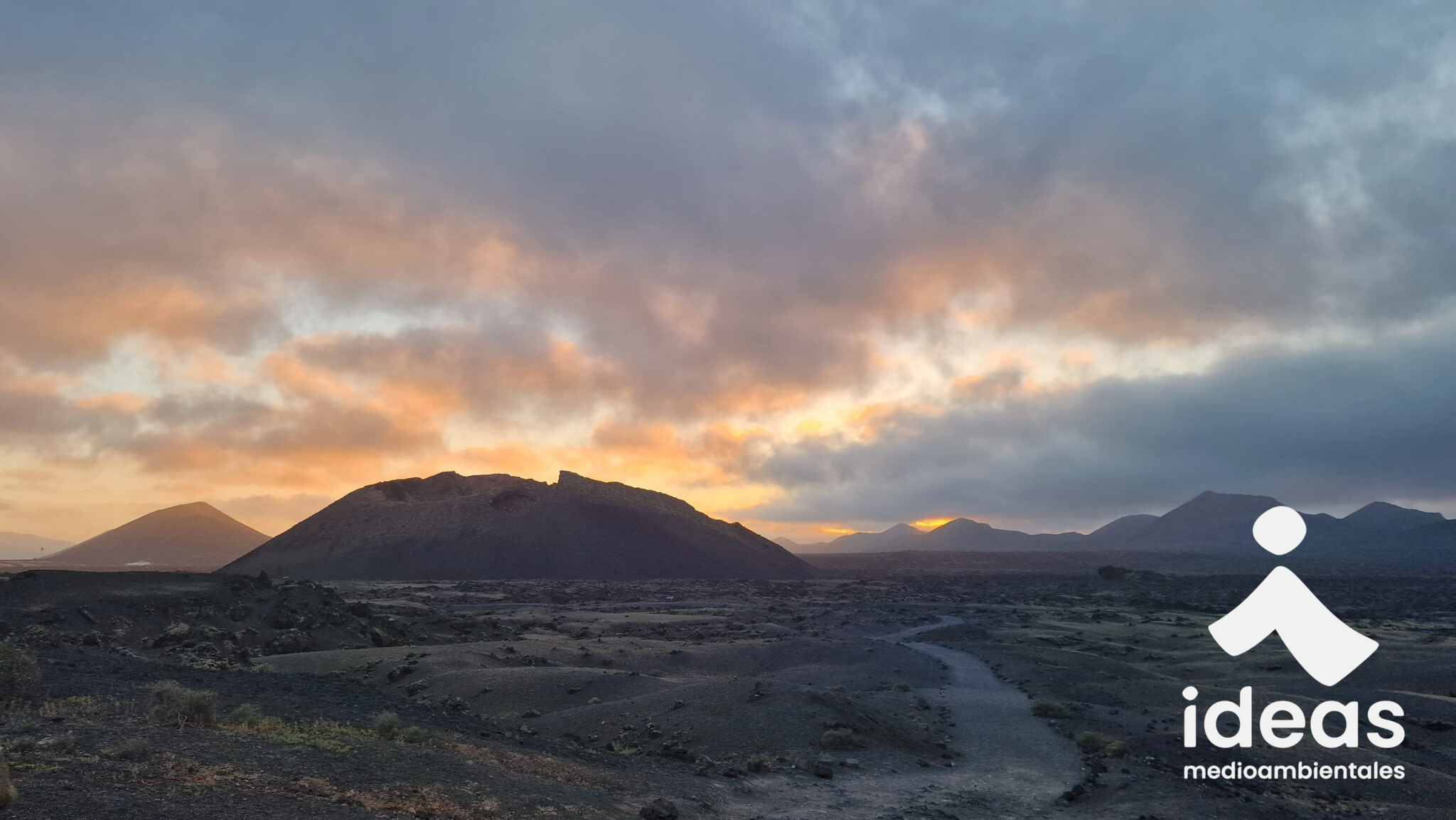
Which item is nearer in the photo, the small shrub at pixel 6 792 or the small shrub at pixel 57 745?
the small shrub at pixel 6 792

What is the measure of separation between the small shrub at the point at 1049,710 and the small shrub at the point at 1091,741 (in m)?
3.17

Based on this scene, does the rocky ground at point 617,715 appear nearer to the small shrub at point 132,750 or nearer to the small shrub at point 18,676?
the small shrub at point 132,750

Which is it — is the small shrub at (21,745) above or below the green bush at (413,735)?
above

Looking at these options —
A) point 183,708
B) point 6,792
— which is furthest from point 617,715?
point 6,792

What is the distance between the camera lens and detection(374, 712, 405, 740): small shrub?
15.0 metres

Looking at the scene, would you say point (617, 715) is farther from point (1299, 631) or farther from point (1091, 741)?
point (1299, 631)

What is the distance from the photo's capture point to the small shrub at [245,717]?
14227 millimetres

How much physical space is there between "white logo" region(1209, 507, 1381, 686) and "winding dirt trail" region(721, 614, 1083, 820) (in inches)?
316

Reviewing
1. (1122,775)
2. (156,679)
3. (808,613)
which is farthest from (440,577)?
(1122,775)

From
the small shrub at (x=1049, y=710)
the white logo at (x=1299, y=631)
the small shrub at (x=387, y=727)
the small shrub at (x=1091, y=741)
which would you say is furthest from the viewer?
the white logo at (x=1299, y=631)

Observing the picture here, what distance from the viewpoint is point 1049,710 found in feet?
79.4

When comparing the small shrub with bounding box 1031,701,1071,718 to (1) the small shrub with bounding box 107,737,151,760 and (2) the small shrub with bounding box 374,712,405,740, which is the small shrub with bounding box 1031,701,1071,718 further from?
(1) the small shrub with bounding box 107,737,151,760

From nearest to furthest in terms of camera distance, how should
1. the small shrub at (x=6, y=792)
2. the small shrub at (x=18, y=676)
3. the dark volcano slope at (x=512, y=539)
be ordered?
the small shrub at (x=6, y=792) → the small shrub at (x=18, y=676) → the dark volcano slope at (x=512, y=539)

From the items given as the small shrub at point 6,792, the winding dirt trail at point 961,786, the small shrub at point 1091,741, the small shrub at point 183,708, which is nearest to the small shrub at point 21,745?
the small shrub at point 183,708
